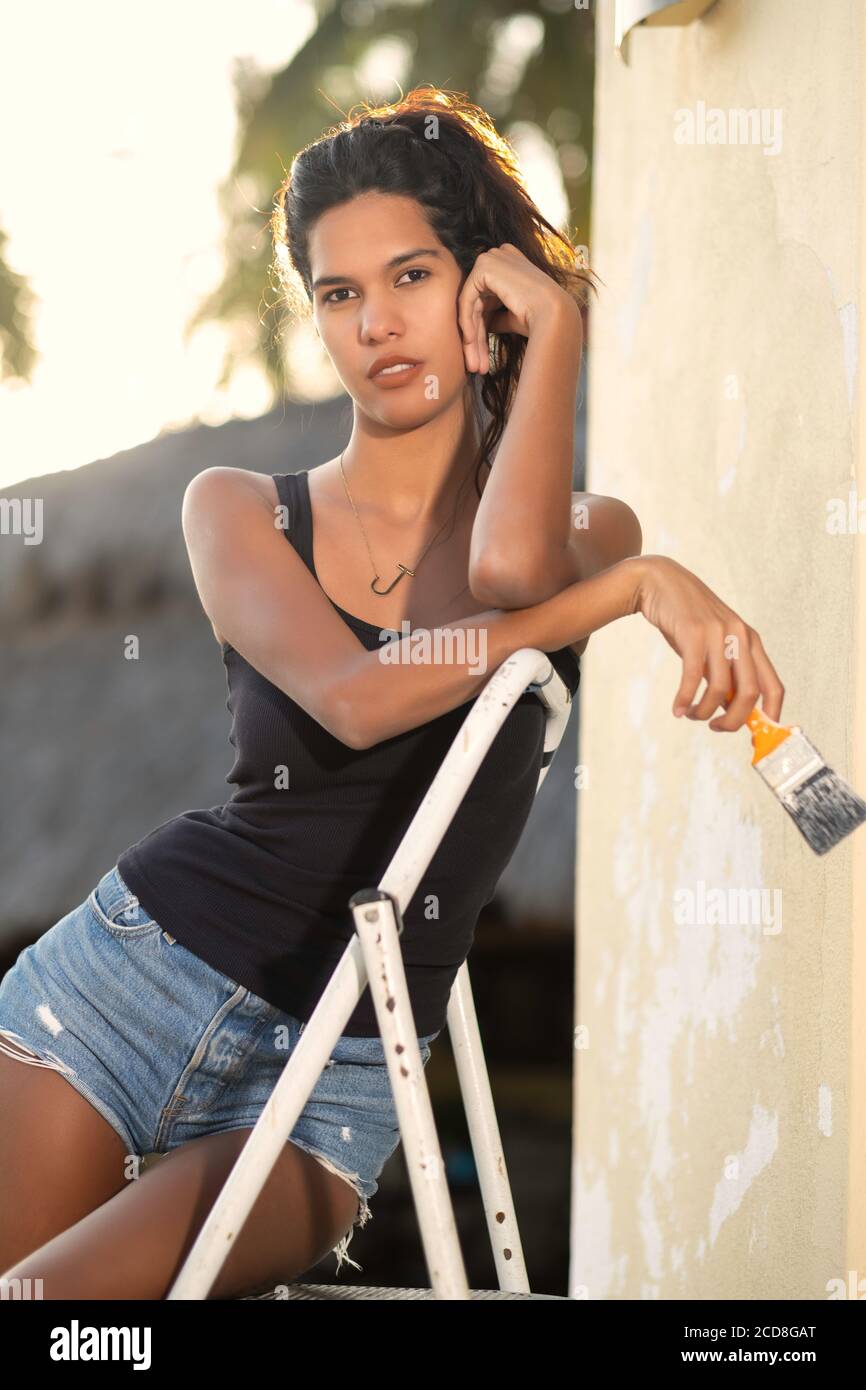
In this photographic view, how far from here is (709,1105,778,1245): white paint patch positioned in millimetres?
2395

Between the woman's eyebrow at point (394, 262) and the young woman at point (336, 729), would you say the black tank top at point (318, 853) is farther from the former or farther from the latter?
the woman's eyebrow at point (394, 262)

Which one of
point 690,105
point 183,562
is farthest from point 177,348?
point 690,105

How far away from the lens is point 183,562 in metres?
7.46

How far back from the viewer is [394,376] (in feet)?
6.48

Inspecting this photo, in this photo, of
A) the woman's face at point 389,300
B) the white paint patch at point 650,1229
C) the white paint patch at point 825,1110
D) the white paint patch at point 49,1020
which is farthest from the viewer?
the white paint patch at point 650,1229

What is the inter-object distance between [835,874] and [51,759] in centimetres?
608

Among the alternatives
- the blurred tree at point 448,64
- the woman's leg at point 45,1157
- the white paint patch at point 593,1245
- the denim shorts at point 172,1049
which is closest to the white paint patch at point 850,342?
the denim shorts at point 172,1049

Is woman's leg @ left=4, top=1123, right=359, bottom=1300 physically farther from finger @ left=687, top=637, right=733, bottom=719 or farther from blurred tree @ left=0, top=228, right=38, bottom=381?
blurred tree @ left=0, top=228, right=38, bottom=381

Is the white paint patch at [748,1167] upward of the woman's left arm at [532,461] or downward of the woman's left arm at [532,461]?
downward

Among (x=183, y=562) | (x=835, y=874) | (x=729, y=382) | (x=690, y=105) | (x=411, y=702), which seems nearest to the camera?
(x=411, y=702)

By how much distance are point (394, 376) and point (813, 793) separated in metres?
0.76

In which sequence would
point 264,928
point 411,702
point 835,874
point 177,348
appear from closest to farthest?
point 411,702, point 264,928, point 835,874, point 177,348

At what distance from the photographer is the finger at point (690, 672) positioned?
5.22ft
